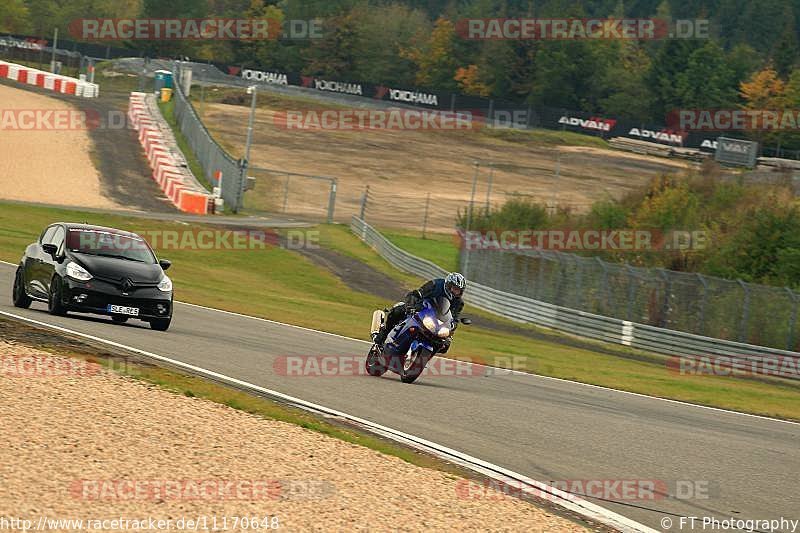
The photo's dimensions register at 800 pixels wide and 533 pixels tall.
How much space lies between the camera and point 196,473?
8.70m

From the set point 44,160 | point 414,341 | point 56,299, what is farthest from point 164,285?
point 44,160

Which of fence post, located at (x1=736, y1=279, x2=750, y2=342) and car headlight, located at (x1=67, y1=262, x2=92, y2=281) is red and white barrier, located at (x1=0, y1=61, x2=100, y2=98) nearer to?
fence post, located at (x1=736, y1=279, x2=750, y2=342)

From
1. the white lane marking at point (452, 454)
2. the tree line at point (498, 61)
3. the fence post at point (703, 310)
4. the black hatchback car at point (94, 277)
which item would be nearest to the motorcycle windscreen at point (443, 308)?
the white lane marking at point (452, 454)

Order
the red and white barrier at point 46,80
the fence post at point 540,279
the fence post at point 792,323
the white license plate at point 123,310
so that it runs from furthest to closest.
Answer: the red and white barrier at point 46,80 → the fence post at point 540,279 → the fence post at point 792,323 → the white license plate at point 123,310

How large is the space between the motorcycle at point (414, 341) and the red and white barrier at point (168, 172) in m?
37.7

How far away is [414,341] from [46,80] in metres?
72.1

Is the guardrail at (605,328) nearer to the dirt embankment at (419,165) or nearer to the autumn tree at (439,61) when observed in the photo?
the dirt embankment at (419,165)

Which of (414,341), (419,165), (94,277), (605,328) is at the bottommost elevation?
(605,328)

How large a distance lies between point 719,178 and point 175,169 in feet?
86.0

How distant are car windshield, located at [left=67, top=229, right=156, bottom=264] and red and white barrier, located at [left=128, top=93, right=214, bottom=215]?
34.0 metres

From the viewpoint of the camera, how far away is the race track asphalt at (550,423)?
10766 millimetres

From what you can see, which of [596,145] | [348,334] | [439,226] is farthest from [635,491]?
[596,145]

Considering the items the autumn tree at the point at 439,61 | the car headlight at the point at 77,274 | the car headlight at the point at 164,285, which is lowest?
the car headlight at the point at 164,285

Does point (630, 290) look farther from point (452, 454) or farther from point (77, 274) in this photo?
point (452, 454)
